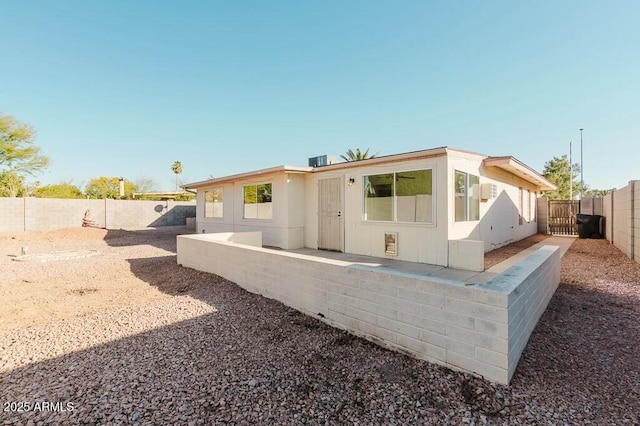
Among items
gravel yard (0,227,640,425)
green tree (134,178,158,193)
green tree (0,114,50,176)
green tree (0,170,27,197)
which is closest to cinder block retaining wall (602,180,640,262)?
gravel yard (0,227,640,425)

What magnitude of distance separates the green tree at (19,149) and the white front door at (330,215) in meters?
22.5

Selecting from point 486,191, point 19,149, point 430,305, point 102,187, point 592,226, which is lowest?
point 430,305

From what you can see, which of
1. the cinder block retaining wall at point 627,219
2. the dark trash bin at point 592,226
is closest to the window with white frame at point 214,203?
the cinder block retaining wall at point 627,219

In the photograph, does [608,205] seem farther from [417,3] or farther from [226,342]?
[226,342]

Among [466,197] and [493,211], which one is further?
[493,211]

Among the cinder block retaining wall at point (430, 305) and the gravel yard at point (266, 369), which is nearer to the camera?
the gravel yard at point (266, 369)

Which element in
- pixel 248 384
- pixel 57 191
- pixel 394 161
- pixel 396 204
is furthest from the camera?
pixel 57 191

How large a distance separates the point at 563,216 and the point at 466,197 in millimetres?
11452

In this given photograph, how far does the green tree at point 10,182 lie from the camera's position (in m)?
19.8

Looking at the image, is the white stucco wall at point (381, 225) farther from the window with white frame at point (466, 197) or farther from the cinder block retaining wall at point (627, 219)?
the cinder block retaining wall at point (627, 219)

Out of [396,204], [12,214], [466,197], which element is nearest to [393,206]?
[396,204]

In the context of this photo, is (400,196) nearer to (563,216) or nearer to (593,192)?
(563,216)

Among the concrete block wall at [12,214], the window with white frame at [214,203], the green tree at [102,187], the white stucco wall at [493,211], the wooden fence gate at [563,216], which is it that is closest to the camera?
the white stucco wall at [493,211]

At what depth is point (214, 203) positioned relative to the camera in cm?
1294
